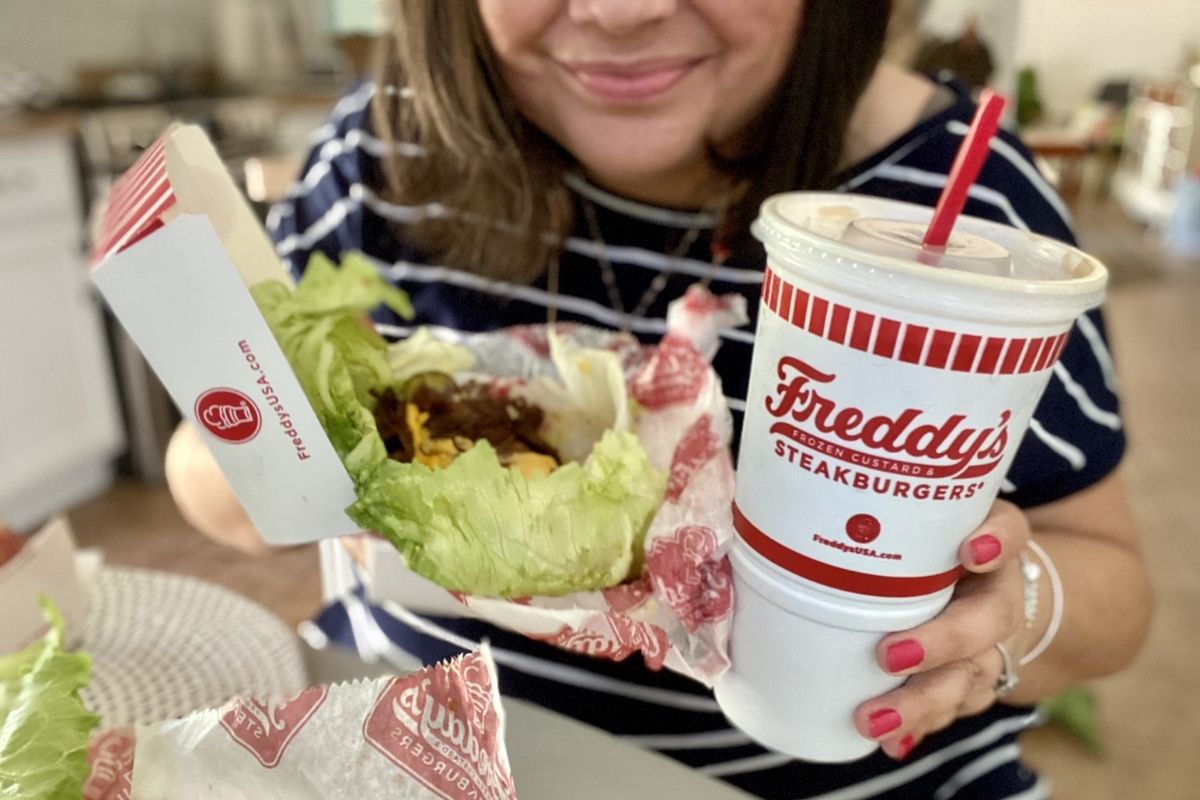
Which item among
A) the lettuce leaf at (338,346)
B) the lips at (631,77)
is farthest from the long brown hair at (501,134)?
the lettuce leaf at (338,346)

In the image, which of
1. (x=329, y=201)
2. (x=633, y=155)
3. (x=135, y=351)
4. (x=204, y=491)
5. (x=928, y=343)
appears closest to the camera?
(x=928, y=343)

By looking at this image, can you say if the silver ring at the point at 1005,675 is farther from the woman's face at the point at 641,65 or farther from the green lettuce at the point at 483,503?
the woman's face at the point at 641,65

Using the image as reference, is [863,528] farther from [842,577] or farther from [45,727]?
[45,727]

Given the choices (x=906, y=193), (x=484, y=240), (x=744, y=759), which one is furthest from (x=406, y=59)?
(x=744, y=759)

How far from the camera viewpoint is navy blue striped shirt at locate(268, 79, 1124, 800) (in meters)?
0.68

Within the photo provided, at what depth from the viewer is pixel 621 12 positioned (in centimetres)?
58

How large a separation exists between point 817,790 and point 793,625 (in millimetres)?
391

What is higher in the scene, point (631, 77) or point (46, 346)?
point (631, 77)

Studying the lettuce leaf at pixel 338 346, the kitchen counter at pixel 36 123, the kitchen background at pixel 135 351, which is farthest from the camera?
the kitchen counter at pixel 36 123

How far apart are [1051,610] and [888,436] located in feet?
0.94

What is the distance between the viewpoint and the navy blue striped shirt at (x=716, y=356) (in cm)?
68

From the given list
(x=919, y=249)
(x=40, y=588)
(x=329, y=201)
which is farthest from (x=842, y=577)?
(x=329, y=201)

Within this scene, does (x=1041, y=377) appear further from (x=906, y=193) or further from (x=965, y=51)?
(x=965, y=51)

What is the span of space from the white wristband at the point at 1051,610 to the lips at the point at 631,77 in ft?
1.31
